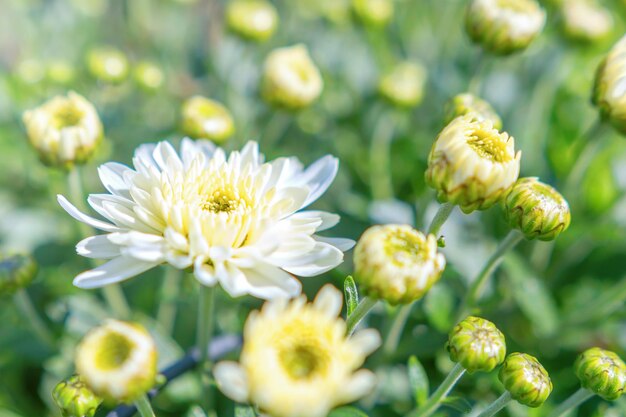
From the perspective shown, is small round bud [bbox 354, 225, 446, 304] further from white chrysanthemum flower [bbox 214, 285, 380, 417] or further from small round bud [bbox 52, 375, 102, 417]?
small round bud [bbox 52, 375, 102, 417]

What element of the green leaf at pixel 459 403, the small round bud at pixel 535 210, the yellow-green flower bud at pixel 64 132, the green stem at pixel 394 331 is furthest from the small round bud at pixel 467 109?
the yellow-green flower bud at pixel 64 132

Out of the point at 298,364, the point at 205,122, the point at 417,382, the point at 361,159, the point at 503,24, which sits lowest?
the point at 361,159

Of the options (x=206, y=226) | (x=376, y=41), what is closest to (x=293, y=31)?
(x=376, y=41)

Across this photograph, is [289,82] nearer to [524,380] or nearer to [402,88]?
[402,88]

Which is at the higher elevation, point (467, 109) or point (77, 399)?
point (467, 109)

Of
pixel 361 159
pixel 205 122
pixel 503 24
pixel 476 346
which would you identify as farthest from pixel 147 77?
pixel 476 346
